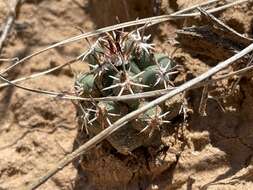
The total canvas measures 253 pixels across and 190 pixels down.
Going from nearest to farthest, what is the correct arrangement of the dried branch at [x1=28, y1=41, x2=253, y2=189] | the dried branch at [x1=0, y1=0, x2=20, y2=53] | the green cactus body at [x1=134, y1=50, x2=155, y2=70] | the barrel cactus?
the dried branch at [x1=28, y1=41, x2=253, y2=189] → the barrel cactus → the green cactus body at [x1=134, y1=50, x2=155, y2=70] → the dried branch at [x1=0, y1=0, x2=20, y2=53]

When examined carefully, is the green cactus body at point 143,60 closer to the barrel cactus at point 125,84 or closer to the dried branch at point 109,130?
the barrel cactus at point 125,84

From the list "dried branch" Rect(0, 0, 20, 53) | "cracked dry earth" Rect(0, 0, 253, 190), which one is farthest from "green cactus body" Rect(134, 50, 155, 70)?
"dried branch" Rect(0, 0, 20, 53)

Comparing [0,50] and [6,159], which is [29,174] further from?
[0,50]

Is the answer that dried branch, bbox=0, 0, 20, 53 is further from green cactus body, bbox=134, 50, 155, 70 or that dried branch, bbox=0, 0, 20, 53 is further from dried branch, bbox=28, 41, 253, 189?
dried branch, bbox=28, 41, 253, 189

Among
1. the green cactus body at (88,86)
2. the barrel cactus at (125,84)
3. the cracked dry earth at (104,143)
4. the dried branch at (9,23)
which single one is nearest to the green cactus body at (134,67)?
the barrel cactus at (125,84)

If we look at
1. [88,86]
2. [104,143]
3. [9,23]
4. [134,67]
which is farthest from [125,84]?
[9,23]

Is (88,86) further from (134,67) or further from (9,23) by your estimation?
(9,23)

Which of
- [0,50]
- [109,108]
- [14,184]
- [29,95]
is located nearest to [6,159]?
[14,184]
